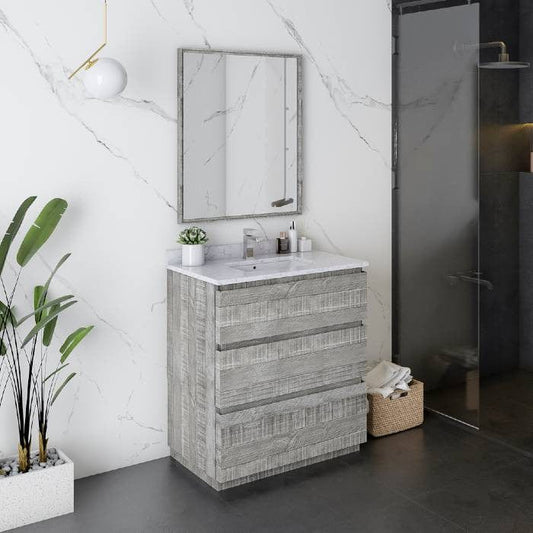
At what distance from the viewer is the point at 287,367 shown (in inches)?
132

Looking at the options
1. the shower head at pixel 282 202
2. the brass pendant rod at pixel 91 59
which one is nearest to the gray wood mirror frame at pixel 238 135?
the shower head at pixel 282 202

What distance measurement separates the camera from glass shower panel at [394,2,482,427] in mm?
3818

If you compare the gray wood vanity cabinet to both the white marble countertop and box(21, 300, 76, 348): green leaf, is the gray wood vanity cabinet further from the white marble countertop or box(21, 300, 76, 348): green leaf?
box(21, 300, 76, 348): green leaf

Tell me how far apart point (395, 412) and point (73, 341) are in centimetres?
165

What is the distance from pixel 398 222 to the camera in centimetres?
423

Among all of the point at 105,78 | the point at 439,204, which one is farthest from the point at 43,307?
the point at 439,204

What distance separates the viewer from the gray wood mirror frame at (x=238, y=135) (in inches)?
136

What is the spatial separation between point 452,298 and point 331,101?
3.85 ft

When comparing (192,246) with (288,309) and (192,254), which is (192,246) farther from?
(288,309)

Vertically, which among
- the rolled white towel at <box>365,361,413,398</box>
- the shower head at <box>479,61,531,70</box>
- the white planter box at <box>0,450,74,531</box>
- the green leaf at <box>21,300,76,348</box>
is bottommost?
the white planter box at <box>0,450,74,531</box>

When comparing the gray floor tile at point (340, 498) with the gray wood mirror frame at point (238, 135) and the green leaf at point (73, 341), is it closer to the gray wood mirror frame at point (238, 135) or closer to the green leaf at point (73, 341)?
the green leaf at point (73, 341)

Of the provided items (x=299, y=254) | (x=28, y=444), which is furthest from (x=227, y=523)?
(x=299, y=254)

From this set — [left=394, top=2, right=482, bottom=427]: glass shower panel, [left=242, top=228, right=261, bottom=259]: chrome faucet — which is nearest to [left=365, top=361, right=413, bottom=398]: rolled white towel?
[left=394, top=2, right=482, bottom=427]: glass shower panel

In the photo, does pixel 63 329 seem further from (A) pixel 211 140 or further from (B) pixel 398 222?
(B) pixel 398 222
